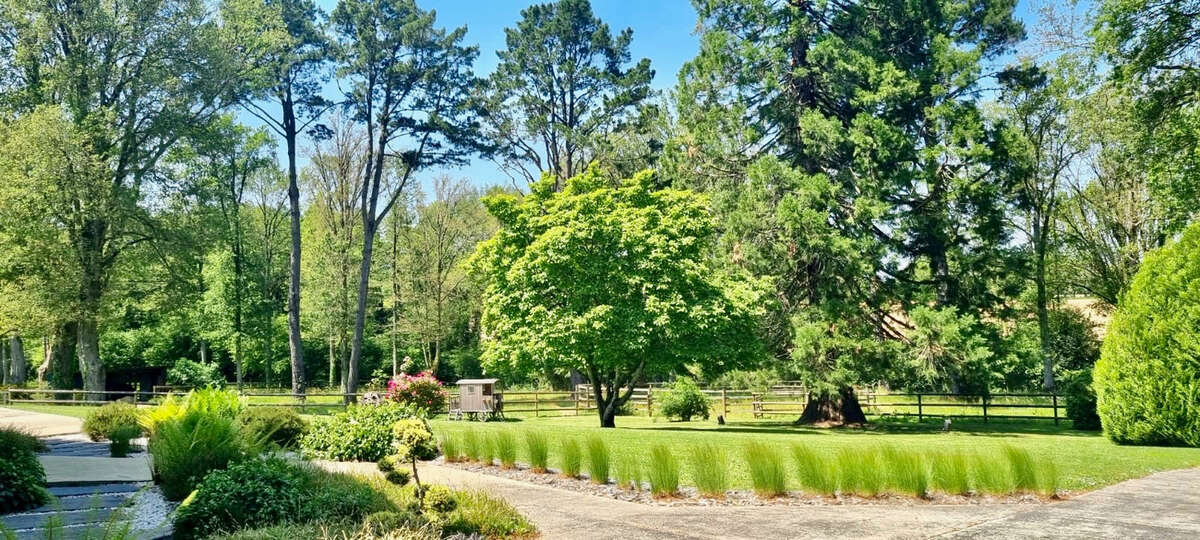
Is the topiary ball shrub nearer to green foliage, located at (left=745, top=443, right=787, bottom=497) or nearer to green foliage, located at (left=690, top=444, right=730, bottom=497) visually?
green foliage, located at (left=745, top=443, right=787, bottom=497)

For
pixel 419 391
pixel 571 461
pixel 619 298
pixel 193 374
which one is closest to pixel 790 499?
pixel 571 461

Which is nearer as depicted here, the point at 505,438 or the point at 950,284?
the point at 505,438

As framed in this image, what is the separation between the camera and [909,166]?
70.3 feet

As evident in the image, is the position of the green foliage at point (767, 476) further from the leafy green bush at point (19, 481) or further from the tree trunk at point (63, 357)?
the tree trunk at point (63, 357)

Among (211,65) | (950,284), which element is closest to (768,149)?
(950,284)

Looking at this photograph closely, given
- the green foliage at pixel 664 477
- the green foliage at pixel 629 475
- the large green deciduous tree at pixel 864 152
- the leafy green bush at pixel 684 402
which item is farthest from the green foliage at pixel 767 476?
the leafy green bush at pixel 684 402

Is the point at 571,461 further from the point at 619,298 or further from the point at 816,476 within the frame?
the point at 619,298

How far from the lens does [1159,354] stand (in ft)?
42.8

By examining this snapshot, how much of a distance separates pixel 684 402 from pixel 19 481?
1892cm

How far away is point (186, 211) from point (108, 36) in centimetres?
674

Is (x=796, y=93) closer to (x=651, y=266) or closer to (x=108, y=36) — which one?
(x=651, y=266)

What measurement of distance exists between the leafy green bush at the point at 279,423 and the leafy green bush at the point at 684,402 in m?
12.7

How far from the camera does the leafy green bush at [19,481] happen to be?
7781mm

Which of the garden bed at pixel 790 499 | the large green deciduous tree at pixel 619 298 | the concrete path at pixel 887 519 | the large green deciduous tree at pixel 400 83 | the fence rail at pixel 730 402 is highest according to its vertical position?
the large green deciduous tree at pixel 400 83
